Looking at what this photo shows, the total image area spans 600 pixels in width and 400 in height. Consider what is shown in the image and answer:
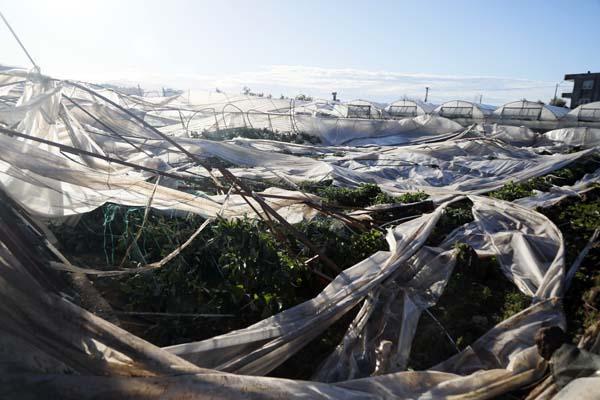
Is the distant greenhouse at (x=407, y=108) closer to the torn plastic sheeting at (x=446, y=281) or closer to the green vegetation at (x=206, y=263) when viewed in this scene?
the torn plastic sheeting at (x=446, y=281)

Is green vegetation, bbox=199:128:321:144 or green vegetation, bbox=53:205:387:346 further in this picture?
green vegetation, bbox=199:128:321:144

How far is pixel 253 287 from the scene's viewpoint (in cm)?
362

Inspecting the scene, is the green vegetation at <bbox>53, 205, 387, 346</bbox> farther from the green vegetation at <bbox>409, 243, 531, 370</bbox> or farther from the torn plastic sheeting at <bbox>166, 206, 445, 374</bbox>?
the green vegetation at <bbox>409, 243, 531, 370</bbox>

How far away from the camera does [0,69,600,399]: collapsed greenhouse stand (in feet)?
7.14

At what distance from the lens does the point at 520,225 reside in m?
4.89

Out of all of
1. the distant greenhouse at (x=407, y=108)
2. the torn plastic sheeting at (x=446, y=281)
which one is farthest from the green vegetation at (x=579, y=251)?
the distant greenhouse at (x=407, y=108)

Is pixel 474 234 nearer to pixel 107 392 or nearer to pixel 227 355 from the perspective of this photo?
pixel 227 355

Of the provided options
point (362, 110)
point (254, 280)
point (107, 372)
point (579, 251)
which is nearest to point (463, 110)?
point (362, 110)

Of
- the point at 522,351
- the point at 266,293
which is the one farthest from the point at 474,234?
the point at 266,293

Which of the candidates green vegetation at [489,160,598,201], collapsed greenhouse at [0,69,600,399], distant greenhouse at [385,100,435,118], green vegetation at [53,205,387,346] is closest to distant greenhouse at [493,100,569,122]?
distant greenhouse at [385,100,435,118]

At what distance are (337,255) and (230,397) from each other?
2381 millimetres

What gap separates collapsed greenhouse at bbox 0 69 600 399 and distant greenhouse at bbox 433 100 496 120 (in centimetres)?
1651

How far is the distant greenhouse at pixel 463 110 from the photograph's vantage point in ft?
71.2

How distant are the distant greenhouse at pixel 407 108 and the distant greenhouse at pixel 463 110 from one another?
0.84 m
